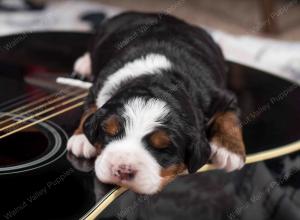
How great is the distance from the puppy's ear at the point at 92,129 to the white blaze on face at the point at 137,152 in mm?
111

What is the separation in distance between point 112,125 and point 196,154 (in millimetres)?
269

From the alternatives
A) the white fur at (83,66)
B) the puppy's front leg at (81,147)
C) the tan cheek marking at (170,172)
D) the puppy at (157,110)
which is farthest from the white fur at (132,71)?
the white fur at (83,66)

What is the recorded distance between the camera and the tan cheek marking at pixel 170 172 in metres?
1.55

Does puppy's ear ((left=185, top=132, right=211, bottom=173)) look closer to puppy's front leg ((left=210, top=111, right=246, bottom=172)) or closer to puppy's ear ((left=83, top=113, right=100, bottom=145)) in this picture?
puppy's front leg ((left=210, top=111, right=246, bottom=172))

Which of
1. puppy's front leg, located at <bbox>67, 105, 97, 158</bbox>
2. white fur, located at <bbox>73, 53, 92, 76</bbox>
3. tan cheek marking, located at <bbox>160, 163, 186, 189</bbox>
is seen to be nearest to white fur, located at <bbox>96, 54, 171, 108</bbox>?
puppy's front leg, located at <bbox>67, 105, 97, 158</bbox>

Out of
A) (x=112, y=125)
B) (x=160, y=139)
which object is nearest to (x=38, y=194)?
(x=112, y=125)

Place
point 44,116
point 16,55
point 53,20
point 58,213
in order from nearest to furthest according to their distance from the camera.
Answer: point 58,213
point 44,116
point 16,55
point 53,20

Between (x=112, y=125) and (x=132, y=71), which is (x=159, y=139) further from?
(x=132, y=71)

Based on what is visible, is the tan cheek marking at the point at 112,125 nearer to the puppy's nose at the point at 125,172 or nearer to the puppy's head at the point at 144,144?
the puppy's head at the point at 144,144

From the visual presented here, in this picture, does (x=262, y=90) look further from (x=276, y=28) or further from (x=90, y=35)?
(x=276, y=28)

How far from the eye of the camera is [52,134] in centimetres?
191

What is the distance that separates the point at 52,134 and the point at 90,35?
1.31 metres

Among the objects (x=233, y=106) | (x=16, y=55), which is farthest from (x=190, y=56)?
(x=16, y=55)

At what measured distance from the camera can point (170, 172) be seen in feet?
5.19
